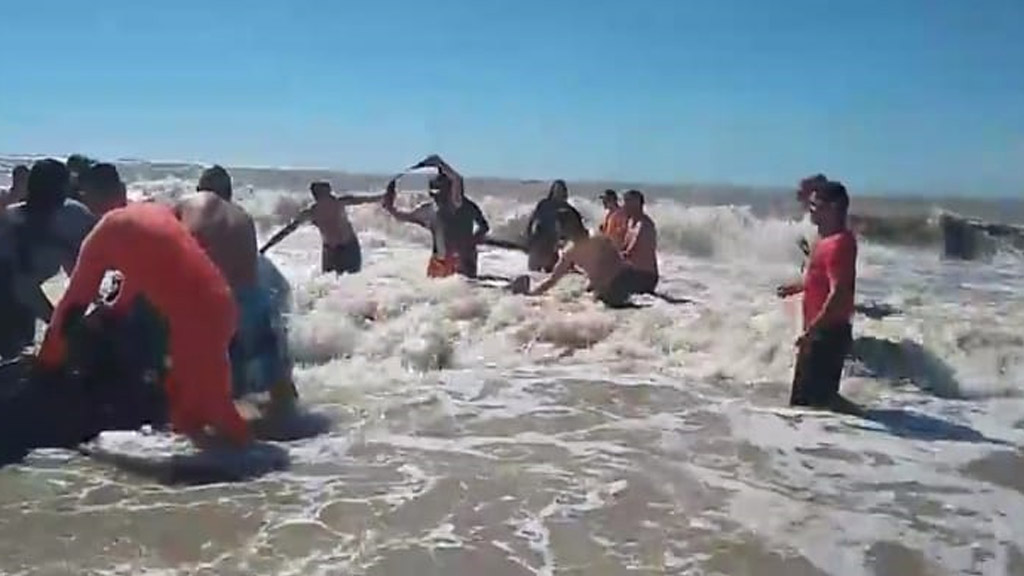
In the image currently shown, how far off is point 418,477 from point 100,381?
73.2 inches

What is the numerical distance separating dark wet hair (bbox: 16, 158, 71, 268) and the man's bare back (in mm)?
1070

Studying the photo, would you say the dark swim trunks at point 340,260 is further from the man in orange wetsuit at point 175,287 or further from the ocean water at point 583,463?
the man in orange wetsuit at point 175,287

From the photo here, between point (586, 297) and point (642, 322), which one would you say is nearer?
point (642, 322)

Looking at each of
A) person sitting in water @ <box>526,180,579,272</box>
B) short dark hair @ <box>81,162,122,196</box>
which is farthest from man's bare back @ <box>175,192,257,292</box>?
person sitting in water @ <box>526,180,579,272</box>

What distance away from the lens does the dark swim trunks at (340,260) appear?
13.9m

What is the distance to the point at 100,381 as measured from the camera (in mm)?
6277

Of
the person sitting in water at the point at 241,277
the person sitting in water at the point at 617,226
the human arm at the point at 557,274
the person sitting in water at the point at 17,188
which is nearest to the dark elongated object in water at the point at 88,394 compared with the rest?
the person sitting in water at the point at 241,277

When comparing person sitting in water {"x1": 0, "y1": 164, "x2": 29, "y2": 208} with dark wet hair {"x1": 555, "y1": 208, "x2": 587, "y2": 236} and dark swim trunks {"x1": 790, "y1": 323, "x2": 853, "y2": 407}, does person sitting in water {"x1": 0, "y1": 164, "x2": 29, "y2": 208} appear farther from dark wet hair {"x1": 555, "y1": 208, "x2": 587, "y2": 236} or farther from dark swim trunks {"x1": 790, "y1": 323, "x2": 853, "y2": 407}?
dark swim trunks {"x1": 790, "y1": 323, "x2": 853, "y2": 407}

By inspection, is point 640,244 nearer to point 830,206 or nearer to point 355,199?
point 355,199

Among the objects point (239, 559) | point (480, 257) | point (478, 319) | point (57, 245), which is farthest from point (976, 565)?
point (480, 257)

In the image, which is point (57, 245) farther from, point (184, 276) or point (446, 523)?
point (446, 523)

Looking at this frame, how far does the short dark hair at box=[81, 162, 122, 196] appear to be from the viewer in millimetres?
6809

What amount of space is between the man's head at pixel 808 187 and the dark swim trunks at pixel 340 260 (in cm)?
703

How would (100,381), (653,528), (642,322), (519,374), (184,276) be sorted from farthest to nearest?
(642,322)
(519,374)
(100,381)
(184,276)
(653,528)
